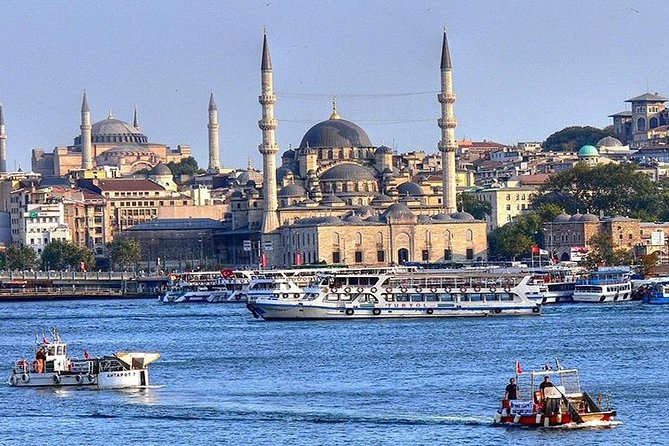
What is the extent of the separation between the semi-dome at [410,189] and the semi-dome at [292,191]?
6016 millimetres

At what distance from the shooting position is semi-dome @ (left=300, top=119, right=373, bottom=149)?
131625mm

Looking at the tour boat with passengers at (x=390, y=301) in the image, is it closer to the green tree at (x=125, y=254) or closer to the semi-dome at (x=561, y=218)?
the semi-dome at (x=561, y=218)

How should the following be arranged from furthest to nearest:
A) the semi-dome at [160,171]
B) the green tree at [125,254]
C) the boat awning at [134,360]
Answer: the semi-dome at [160,171]
the green tree at [125,254]
the boat awning at [134,360]

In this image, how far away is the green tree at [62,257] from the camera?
123 metres

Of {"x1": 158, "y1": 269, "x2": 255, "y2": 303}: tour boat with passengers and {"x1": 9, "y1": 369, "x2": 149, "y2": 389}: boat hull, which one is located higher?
{"x1": 158, "y1": 269, "x2": 255, "y2": 303}: tour boat with passengers

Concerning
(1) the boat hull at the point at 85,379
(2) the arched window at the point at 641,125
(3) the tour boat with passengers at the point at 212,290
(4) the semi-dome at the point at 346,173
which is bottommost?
(1) the boat hull at the point at 85,379

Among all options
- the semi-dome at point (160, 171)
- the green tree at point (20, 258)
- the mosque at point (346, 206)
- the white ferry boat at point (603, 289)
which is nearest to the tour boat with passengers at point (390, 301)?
the white ferry boat at point (603, 289)

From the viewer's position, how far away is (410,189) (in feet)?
423

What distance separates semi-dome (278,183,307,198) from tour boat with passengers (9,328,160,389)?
77.3 meters

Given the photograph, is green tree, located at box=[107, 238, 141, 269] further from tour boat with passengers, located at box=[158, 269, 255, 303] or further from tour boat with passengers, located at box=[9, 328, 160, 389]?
tour boat with passengers, located at box=[9, 328, 160, 389]

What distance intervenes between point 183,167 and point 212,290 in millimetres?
71485

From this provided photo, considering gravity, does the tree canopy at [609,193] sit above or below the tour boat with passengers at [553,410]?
above

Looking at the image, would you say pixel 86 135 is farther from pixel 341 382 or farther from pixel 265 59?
pixel 341 382

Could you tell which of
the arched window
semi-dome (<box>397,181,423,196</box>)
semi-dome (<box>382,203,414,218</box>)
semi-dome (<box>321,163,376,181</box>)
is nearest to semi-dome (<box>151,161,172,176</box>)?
semi-dome (<box>321,163,376,181</box>)
